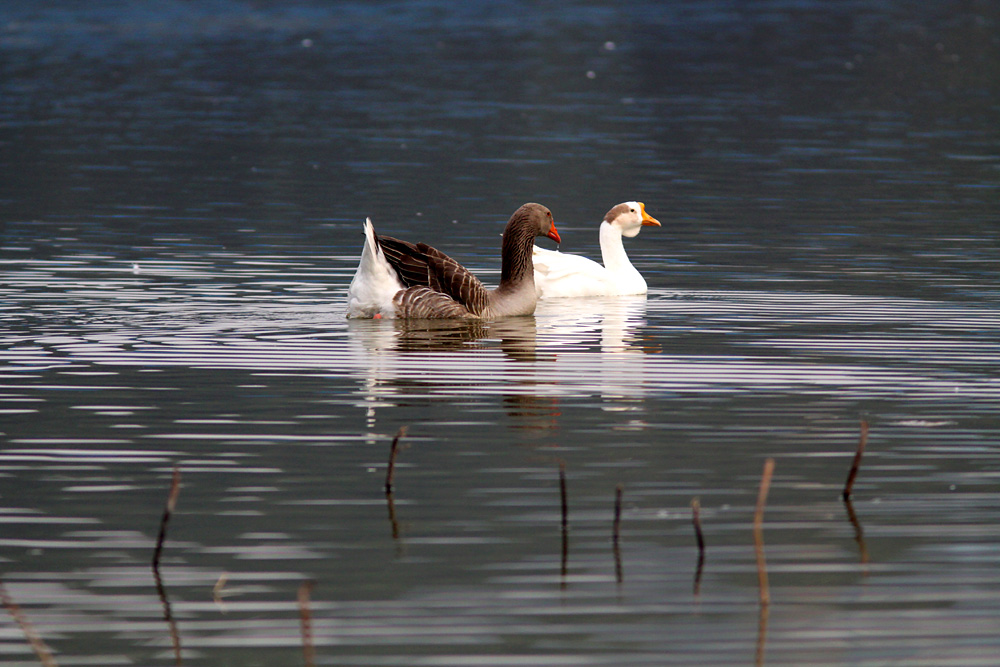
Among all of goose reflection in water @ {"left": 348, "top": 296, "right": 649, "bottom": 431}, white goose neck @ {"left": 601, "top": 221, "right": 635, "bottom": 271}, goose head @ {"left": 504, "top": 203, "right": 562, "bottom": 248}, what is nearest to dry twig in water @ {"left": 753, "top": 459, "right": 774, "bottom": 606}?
goose reflection in water @ {"left": 348, "top": 296, "right": 649, "bottom": 431}

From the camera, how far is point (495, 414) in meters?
12.7

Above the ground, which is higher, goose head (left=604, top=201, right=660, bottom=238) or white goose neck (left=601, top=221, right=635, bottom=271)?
goose head (left=604, top=201, right=660, bottom=238)

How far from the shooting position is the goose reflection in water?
13414 millimetres

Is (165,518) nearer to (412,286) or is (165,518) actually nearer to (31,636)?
(31,636)

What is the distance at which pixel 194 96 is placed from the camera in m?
54.1

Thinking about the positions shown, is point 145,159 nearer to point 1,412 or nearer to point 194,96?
point 194,96

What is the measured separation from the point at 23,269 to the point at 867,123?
3131 cm

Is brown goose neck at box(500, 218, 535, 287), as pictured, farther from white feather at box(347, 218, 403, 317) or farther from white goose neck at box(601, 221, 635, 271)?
white goose neck at box(601, 221, 635, 271)

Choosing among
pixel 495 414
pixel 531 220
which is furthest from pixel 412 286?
pixel 495 414

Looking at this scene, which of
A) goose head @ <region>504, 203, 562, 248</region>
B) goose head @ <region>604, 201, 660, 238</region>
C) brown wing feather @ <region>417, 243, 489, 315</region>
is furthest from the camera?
goose head @ <region>604, 201, 660, 238</region>

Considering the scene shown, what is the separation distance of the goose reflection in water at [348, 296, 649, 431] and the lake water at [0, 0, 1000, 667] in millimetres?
69

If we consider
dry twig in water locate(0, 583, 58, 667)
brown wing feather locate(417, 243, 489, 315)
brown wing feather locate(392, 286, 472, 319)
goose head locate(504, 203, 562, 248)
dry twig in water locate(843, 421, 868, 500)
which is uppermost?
goose head locate(504, 203, 562, 248)

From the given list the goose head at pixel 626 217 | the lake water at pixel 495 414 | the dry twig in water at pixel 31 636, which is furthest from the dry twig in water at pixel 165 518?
the goose head at pixel 626 217

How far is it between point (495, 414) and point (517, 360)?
2.73m
